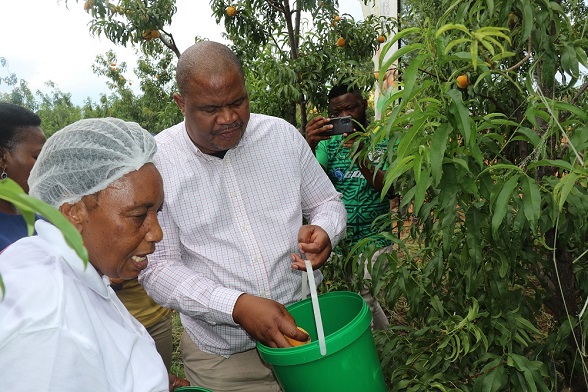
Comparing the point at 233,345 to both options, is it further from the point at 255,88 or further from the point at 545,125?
the point at 255,88

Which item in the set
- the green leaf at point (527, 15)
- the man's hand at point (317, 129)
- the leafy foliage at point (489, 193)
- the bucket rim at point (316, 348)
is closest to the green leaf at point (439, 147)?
the leafy foliage at point (489, 193)

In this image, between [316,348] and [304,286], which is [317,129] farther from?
[316,348]

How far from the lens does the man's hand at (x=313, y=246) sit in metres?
1.58

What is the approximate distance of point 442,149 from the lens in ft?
3.51

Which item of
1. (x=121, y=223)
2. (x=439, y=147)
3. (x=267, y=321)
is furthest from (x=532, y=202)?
(x=121, y=223)

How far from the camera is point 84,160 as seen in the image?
3.65 ft

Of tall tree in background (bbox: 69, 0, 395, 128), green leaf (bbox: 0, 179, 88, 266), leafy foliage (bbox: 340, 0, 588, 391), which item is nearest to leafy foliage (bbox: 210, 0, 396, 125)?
tall tree in background (bbox: 69, 0, 395, 128)

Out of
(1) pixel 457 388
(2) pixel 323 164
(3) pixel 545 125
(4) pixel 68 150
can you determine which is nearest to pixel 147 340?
(4) pixel 68 150

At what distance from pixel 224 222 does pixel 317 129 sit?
3.31 ft

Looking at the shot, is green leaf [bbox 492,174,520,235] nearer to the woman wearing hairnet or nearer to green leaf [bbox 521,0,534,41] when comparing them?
green leaf [bbox 521,0,534,41]

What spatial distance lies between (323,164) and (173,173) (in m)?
1.19

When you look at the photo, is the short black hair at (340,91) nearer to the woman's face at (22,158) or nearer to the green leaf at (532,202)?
the woman's face at (22,158)

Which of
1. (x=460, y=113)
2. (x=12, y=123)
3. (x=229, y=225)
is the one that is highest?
(x=460, y=113)

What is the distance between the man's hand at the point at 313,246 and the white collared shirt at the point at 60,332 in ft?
2.06
